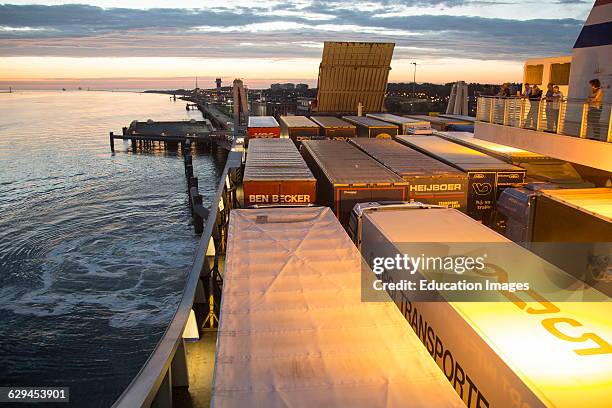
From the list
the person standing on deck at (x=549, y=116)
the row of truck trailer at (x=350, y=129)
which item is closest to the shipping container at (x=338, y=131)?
the row of truck trailer at (x=350, y=129)

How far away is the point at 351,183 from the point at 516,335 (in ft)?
28.7

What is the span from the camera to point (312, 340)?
6.24 m

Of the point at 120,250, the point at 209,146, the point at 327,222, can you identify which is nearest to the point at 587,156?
the point at 327,222

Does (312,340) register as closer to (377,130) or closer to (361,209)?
(361,209)

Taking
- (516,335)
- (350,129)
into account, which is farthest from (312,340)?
(350,129)

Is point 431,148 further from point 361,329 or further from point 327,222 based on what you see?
point 361,329

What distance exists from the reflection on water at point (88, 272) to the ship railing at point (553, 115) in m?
14.0

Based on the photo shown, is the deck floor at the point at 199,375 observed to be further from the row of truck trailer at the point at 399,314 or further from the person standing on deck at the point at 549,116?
the person standing on deck at the point at 549,116

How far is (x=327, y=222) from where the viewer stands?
35.7 feet

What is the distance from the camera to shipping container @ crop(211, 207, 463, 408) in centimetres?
510

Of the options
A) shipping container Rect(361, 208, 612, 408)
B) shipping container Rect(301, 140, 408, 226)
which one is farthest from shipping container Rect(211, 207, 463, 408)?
shipping container Rect(301, 140, 408, 226)

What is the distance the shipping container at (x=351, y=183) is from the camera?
14078 millimetres

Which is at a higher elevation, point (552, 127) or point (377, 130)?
point (552, 127)

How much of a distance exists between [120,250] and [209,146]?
4578cm
